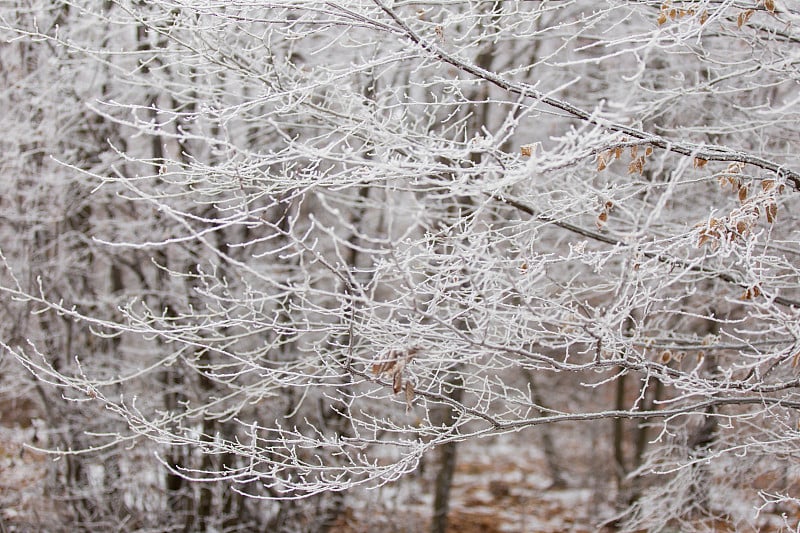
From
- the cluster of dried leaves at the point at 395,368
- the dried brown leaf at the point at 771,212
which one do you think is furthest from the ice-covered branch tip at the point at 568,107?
the cluster of dried leaves at the point at 395,368

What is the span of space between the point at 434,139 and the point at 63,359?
16.8ft

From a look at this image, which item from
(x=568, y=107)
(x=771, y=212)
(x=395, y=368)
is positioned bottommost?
(x=395, y=368)

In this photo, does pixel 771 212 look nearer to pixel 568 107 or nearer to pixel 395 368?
pixel 568 107

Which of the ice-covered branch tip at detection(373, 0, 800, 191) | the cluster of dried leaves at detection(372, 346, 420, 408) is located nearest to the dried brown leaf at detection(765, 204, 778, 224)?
the ice-covered branch tip at detection(373, 0, 800, 191)

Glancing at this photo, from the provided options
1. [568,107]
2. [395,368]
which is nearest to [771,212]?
[568,107]

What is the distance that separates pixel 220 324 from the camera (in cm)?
344

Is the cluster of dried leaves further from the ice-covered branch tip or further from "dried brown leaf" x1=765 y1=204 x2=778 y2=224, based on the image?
"dried brown leaf" x1=765 y1=204 x2=778 y2=224

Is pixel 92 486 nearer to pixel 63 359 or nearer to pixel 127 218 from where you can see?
pixel 63 359

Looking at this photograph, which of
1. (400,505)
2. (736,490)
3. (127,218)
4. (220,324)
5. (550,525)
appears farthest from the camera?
(550,525)

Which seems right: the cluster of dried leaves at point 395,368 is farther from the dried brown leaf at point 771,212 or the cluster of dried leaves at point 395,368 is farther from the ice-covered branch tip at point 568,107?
the dried brown leaf at point 771,212

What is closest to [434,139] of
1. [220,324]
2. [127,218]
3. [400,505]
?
[220,324]

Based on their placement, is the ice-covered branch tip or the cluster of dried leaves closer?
the cluster of dried leaves

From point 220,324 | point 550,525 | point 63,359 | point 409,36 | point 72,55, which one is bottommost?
point 550,525

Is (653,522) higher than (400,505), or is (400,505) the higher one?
(653,522)
